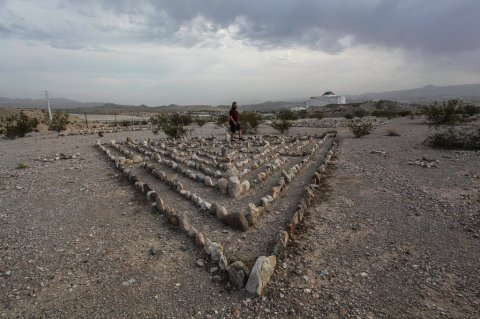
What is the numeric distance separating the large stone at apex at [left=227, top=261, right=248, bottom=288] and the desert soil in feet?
0.35

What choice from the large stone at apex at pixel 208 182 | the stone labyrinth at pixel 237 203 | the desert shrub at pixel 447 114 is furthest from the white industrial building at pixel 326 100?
the large stone at apex at pixel 208 182

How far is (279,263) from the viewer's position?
408cm

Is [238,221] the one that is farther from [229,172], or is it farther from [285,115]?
[285,115]

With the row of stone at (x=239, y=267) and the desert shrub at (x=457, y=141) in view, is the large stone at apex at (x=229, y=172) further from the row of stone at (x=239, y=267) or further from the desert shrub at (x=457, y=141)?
the desert shrub at (x=457, y=141)

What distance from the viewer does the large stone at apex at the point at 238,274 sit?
12.0ft

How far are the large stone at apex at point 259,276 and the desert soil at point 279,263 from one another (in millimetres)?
81

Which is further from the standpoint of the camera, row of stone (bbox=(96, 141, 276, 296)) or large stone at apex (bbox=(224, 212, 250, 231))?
large stone at apex (bbox=(224, 212, 250, 231))

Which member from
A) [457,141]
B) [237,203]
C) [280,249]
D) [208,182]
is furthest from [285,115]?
[280,249]

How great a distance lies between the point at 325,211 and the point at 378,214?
0.89 metres

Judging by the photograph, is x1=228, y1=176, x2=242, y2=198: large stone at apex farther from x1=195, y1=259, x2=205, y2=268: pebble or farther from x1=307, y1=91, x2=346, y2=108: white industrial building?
x1=307, y1=91, x2=346, y2=108: white industrial building

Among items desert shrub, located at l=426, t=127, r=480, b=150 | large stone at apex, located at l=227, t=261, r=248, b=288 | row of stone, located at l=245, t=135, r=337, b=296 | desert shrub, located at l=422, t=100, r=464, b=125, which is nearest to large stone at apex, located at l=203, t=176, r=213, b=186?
row of stone, located at l=245, t=135, r=337, b=296

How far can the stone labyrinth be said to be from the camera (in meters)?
4.18

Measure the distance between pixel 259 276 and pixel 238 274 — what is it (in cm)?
26

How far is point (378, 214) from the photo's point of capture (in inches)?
221
